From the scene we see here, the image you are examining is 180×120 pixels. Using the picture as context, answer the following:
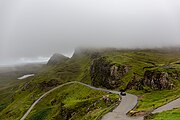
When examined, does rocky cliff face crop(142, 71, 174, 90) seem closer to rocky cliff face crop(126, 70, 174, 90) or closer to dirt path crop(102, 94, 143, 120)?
rocky cliff face crop(126, 70, 174, 90)

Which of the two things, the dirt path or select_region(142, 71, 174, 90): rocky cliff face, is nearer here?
the dirt path

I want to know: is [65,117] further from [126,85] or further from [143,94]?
[143,94]

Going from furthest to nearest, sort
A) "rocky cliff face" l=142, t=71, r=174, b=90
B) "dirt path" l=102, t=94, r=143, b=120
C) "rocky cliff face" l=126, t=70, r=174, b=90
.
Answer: "rocky cliff face" l=126, t=70, r=174, b=90
"rocky cliff face" l=142, t=71, r=174, b=90
"dirt path" l=102, t=94, r=143, b=120

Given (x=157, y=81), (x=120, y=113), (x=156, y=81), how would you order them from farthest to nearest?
(x=156, y=81)
(x=157, y=81)
(x=120, y=113)

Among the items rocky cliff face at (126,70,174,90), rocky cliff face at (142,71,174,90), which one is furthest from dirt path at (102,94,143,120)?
rocky cliff face at (126,70,174,90)

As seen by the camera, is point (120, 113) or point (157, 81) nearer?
point (120, 113)

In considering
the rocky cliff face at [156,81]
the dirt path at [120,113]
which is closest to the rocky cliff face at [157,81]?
the rocky cliff face at [156,81]

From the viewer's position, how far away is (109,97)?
152 metres

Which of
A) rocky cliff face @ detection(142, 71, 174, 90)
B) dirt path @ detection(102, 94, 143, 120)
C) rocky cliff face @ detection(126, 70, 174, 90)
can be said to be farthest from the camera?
rocky cliff face @ detection(126, 70, 174, 90)

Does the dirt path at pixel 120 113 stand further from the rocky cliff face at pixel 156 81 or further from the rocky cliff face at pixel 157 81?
the rocky cliff face at pixel 156 81

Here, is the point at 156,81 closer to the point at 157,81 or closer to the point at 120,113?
the point at 157,81

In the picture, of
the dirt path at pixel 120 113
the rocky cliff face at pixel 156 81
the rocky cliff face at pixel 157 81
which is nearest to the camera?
the dirt path at pixel 120 113

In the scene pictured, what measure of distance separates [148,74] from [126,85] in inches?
1108

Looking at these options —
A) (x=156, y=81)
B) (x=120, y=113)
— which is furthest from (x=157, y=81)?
(x=120, y=113)
